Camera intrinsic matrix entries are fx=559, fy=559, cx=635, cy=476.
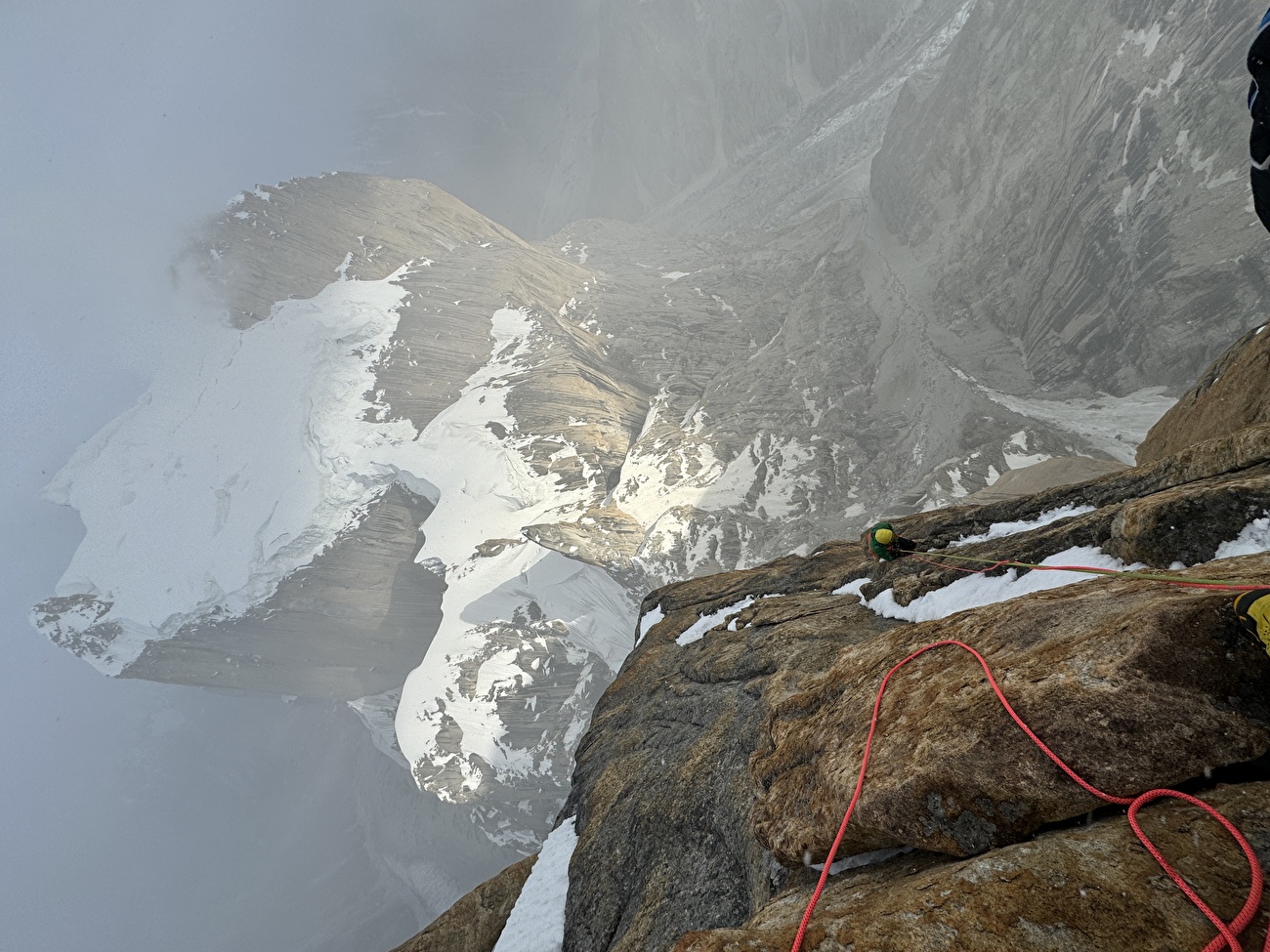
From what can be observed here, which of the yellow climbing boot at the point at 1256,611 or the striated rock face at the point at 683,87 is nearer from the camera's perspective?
the yellow climbing boot at the point at 1256,611

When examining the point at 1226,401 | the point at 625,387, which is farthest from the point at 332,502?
the point at 1226,401

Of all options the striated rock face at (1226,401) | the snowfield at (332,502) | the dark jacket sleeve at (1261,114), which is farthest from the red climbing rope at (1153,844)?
the snowfield at (332,502)

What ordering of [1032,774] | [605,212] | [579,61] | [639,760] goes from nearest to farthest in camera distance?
1. [1032,774]
2. [639,760]
3. [605,212]
4. [579,61]

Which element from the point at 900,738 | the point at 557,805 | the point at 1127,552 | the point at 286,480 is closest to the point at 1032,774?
the point at 900,738

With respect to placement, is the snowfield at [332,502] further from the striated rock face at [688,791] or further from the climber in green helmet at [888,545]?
the climber in green helmet at [888,545]

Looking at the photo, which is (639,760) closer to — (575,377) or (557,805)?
(557,805)

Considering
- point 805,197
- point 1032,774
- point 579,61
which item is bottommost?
point 1032,774

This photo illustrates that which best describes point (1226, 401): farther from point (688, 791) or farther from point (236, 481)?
point (236, 481)
